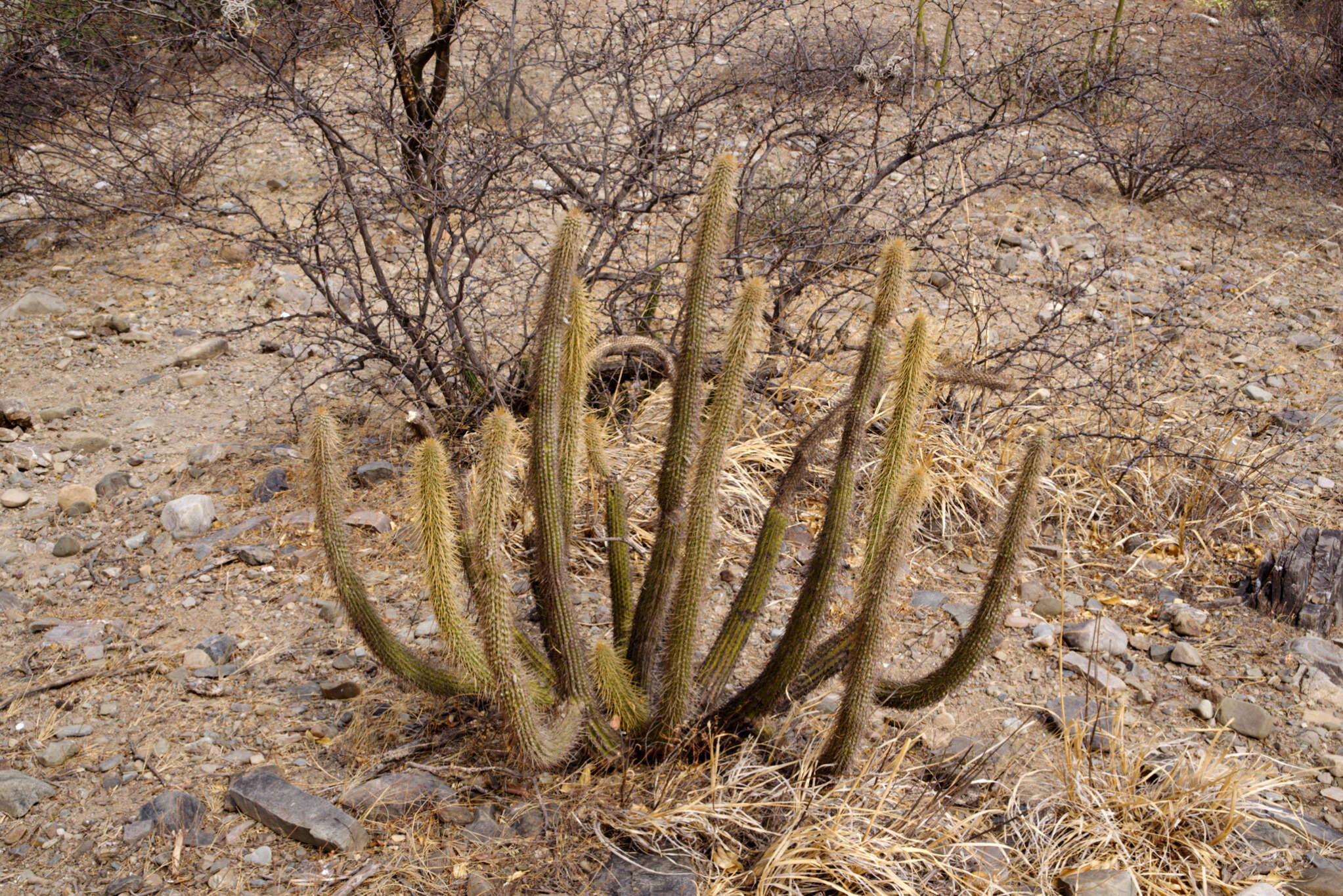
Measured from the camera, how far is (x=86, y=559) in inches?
148

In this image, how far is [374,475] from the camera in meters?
4.32

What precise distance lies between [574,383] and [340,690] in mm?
1351

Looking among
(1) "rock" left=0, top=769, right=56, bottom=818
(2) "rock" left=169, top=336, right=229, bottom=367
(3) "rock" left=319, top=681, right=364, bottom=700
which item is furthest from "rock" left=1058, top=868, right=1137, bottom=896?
(2) "rock" left=169, top=336, right=229, bottom=367

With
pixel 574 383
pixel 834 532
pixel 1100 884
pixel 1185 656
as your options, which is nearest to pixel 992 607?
pixel 834 532

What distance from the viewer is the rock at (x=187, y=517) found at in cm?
392

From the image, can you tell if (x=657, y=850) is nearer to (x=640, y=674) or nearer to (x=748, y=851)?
(x=748, y=851)

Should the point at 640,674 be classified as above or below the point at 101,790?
above

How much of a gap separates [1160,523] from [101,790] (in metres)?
3.97

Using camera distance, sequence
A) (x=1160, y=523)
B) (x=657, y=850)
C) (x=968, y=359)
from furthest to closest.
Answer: (x=968, y=359) < (x=1160, y=523) < (x=657, y=850)

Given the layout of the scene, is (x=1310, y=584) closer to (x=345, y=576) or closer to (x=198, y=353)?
(x=345, y=576)

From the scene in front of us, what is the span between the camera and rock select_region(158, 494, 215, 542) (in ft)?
12.8

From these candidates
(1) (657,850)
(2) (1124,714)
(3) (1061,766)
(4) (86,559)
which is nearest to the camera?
(1) (657,850)

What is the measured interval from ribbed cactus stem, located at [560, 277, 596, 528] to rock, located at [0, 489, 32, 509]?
9.13 ft

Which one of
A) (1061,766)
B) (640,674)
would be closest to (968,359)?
(1061,766)
